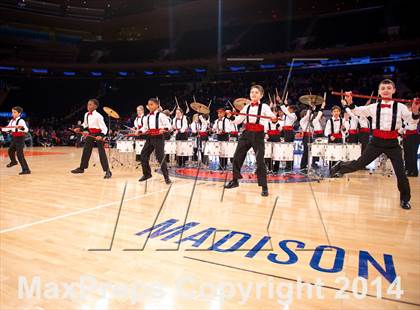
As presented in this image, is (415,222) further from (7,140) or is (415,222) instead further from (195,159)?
(7,140)

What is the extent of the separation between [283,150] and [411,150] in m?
3.26

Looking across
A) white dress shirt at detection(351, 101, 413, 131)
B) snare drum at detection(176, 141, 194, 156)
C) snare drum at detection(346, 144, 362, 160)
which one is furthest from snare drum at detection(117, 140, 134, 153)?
white dress shirt at detection(351, 101, 413, 131)

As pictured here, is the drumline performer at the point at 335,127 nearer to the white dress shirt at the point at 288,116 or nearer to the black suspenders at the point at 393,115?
the white dress shirt at the point at 288,116

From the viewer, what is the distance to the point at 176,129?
1002 cm

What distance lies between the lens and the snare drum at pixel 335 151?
7.15m

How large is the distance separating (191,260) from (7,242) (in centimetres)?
185

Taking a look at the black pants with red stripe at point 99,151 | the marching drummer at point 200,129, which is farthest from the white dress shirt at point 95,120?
the marching drummer at point 200,129

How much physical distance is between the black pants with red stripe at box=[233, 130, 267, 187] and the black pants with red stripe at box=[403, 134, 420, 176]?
4.66 m

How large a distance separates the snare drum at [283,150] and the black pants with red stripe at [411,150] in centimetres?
298

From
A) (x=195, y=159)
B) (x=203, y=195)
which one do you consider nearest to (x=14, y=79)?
(x=195, y=159)

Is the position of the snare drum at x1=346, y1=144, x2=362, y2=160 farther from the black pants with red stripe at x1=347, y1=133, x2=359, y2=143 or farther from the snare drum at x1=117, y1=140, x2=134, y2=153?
the snare drum at x1=117, y1=140, x2=134, y2=153

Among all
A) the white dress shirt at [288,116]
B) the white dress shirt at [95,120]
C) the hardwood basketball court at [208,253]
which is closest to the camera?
the hardwood basketball court at [208,253]

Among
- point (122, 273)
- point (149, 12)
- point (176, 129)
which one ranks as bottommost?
point (122, 273)

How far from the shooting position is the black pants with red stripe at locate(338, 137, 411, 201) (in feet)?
14.6
